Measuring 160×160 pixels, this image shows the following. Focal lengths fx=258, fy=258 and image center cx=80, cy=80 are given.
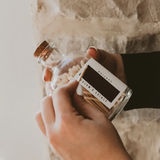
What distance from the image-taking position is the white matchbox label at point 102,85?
18.8 inches

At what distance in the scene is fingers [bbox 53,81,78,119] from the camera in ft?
Answer: 1.58

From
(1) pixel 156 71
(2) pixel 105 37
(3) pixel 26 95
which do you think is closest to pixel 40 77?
(3) pixel 26 95

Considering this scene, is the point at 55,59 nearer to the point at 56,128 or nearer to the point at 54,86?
the point at 54,86

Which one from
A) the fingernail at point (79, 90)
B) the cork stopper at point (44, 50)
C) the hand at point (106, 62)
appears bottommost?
the hand at point (106, 62)

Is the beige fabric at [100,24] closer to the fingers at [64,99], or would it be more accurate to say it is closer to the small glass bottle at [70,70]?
the small glass bottle at [70,70]

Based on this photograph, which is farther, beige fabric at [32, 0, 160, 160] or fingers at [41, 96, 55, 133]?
beige fabric at [32, 0, 160, 160]

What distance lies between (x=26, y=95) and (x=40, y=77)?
2.5 inches

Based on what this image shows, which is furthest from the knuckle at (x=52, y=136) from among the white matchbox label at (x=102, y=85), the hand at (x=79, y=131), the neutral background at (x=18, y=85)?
the neutral background at (x=18, y=85)

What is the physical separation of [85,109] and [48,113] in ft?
0.25

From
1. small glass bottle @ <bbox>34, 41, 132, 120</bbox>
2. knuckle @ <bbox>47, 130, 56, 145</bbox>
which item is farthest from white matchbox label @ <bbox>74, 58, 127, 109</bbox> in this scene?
knuckle @ <bbox>47, 130, 56, 145</bbox>

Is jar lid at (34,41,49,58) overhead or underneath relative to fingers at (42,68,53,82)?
overhead

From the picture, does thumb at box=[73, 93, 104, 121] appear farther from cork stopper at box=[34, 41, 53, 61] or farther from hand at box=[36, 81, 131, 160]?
cork stopper at box=[34, 41, 53, 61]

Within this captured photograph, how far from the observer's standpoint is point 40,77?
70cm

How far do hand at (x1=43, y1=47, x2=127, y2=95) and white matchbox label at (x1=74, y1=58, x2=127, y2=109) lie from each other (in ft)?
0.40
